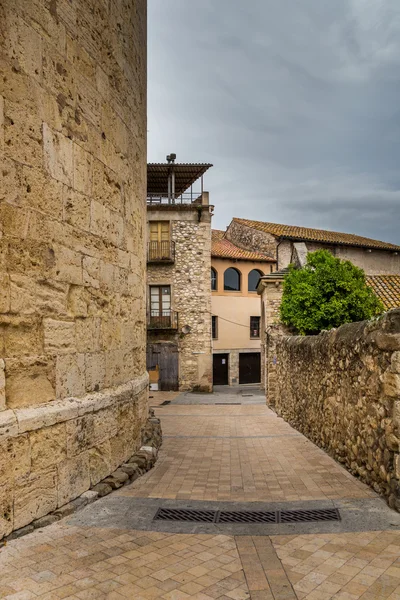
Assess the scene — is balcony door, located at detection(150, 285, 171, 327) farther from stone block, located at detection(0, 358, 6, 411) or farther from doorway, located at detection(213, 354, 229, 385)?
stone block, located at detection(0, 358, 6, 411)

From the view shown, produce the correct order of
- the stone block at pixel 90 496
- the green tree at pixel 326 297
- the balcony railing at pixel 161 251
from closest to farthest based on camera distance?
the stone block at pixel 90 496
the green tree at pixel 326 297
the balcony railing at pixel 161 251

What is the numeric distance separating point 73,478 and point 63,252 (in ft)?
7.01

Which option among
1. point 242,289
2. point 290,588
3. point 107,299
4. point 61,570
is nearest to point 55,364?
point 107,299

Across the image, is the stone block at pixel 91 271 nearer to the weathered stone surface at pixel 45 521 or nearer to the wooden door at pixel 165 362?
the weathered stone surface at pixel 45 521

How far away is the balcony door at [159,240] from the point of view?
890 inches

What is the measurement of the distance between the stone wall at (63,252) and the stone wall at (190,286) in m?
16.6

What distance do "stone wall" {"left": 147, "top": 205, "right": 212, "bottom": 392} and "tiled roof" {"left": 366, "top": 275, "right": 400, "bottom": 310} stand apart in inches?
336

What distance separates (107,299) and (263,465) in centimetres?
310

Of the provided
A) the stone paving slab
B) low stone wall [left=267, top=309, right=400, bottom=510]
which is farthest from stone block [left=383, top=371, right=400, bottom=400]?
the stone paving slab

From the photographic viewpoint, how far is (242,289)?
29.2 metres

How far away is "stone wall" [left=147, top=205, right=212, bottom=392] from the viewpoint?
22.6m

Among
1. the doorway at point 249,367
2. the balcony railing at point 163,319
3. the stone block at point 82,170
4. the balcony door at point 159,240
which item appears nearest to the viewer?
the stone block at point 82,170

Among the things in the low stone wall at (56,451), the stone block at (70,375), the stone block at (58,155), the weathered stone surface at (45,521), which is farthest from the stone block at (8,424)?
the stone block at (58,155)

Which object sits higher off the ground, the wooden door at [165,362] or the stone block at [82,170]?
the stone block at [82,170]
